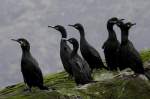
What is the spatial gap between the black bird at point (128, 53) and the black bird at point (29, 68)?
21.2ft

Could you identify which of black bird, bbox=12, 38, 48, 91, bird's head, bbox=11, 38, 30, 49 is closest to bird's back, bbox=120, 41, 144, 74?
black bird, bbox=12, 38, 48, 91

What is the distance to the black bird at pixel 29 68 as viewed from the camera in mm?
45094

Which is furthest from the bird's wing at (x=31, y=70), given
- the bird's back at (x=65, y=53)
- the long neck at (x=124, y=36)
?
the long neck at (x=124, y=36)

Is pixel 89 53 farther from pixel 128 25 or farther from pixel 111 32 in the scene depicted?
pixel 128 25

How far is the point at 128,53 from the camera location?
4697cm

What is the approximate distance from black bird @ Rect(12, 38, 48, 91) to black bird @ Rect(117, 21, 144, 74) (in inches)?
254

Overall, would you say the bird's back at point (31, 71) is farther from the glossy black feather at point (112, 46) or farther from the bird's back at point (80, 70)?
the glossy black feather at point (112, 46)

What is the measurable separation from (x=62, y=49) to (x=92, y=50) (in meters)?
A: 2.43

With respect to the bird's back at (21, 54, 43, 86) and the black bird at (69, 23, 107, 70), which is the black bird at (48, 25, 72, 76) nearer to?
the black bird at (69, 23, 107, 70)

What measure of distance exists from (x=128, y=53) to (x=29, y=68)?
24.3 feet

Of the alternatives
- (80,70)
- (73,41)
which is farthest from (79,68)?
(73,41)

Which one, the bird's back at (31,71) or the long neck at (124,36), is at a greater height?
the long neck at (124,36)

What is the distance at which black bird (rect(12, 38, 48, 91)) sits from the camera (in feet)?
148

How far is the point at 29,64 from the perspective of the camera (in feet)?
148
